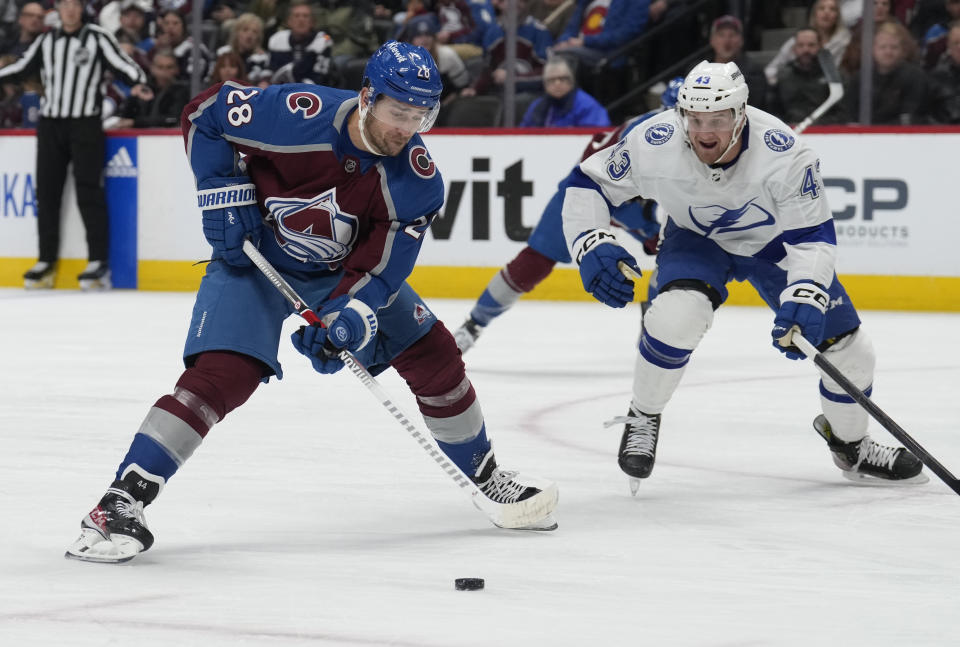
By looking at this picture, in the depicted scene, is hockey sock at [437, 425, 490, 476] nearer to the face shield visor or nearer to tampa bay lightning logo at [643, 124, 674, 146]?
the face shield visor

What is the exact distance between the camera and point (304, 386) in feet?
17.6

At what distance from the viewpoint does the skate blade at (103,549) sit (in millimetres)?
2711

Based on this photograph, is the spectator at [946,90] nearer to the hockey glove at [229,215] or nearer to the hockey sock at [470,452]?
the hockey sock at [470,452]

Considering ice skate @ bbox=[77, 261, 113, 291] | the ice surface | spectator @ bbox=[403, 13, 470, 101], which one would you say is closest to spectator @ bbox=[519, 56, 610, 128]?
spectator @ bbox=[403, 13, 470, 101]

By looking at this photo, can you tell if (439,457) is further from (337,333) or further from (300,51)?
(300,51)

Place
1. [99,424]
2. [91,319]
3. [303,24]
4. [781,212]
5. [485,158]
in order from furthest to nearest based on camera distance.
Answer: [303,24] → [485,158] → [91,319] → [99,424] → [781,212]

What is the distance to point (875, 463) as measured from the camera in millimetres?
3762

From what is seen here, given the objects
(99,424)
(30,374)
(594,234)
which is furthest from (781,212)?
(30,374)

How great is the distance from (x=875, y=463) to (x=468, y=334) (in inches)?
95.2

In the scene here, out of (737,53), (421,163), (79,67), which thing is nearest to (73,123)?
(79,67)

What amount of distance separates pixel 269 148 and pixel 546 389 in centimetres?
251

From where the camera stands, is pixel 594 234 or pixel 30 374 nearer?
pixel 594 234

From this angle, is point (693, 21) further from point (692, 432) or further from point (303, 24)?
point (692, 432)

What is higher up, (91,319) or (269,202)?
(269,202)
